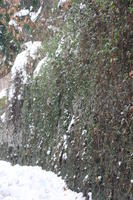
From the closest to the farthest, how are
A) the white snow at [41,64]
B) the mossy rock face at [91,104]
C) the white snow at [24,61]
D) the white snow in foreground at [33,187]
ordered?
the mossy rock face at [91,104] < the white snow in foreground at [33,187] < the white snow at [41,64] < the white snow at [24,61]

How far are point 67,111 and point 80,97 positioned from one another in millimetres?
1077

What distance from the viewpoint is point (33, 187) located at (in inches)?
357

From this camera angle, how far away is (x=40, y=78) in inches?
491

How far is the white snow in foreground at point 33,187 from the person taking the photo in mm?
8086

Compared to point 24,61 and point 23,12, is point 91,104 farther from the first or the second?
point 23,12

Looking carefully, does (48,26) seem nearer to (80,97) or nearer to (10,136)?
(10,136)

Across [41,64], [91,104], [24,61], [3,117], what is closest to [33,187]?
[91,104]

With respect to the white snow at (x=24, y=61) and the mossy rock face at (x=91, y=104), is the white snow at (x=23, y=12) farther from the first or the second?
the mossy rock face at (x=91, y=104)

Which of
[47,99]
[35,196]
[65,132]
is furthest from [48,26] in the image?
[35,196]

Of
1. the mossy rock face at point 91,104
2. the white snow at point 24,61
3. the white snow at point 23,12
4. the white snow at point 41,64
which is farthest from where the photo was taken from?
the white snow at point 23,12

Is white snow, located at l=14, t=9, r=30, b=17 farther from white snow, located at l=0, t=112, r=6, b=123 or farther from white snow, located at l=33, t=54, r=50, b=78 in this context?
white snow, located at l=0, t=112, r=6, b=123

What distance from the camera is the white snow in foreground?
8.09 meters

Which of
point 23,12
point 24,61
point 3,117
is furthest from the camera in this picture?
point 3,117

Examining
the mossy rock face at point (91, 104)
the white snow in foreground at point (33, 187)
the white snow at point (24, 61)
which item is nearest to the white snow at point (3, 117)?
the white snow at point (24, 61)
